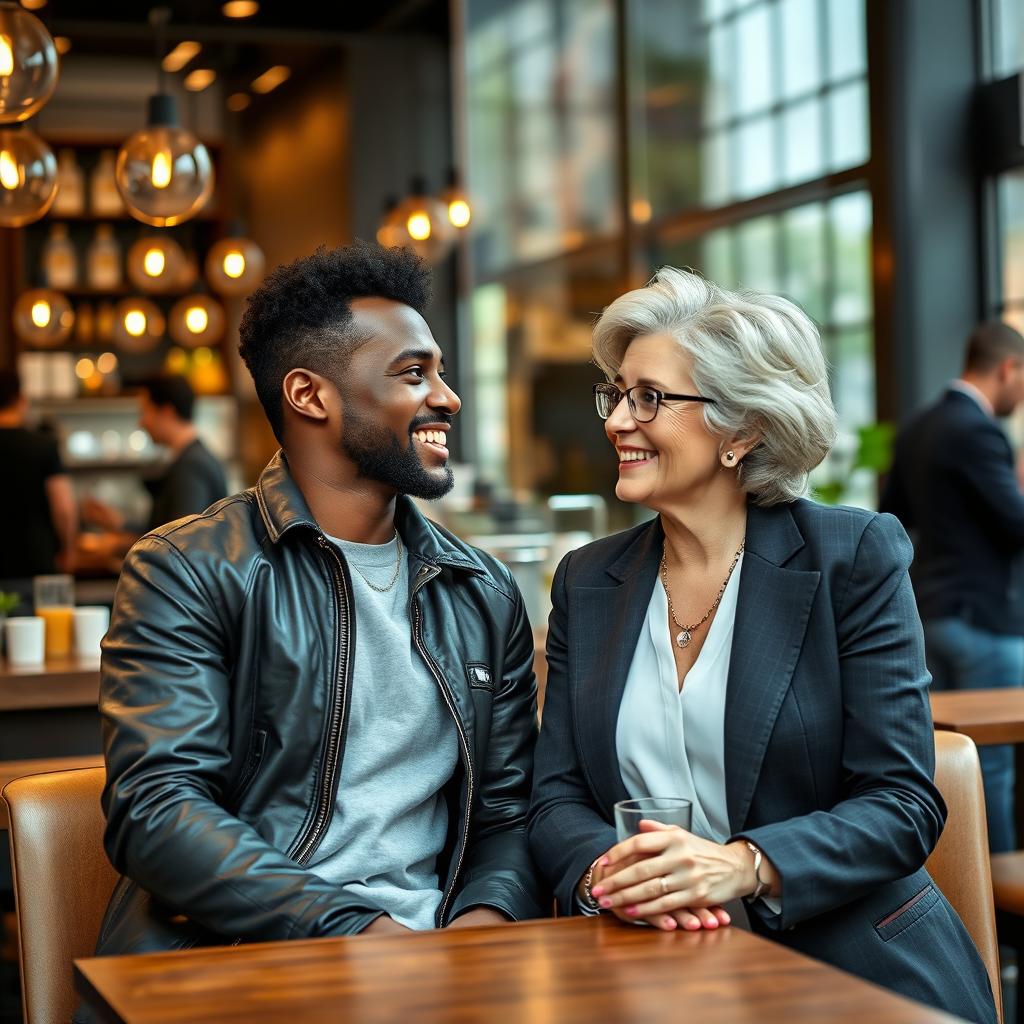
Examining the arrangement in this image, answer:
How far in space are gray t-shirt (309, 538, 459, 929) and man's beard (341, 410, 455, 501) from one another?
12 cm

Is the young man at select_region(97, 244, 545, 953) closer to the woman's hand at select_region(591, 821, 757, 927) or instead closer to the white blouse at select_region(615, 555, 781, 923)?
the white blouse at select_region(615, 555, 781, 923)

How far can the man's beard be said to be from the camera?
209cm

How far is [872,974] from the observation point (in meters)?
1.83

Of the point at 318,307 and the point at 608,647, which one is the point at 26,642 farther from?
the point at 608,647

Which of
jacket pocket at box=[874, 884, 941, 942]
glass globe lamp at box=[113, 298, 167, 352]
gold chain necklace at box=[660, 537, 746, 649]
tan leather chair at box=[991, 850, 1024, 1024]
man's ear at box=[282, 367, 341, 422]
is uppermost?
glass globe lamp at box=[113, 298, 167, 352]

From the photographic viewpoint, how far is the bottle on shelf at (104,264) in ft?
31.0

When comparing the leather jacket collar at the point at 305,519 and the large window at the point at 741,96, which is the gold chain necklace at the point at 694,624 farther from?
the large window at the point at 741,96

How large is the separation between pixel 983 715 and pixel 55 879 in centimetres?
189

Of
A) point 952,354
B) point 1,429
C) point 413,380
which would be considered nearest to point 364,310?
point 413,380

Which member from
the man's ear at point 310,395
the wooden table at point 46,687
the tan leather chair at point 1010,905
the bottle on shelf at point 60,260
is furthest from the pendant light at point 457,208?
the man's ear at point 310,395

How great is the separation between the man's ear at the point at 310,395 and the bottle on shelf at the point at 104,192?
25.3ft

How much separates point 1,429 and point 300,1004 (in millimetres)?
5671

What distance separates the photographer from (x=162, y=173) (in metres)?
4.36

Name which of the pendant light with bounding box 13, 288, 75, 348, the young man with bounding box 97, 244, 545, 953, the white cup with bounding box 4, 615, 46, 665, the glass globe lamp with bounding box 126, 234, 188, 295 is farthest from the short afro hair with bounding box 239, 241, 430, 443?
the pendant light with bounding box 13, 288, 75, 348
